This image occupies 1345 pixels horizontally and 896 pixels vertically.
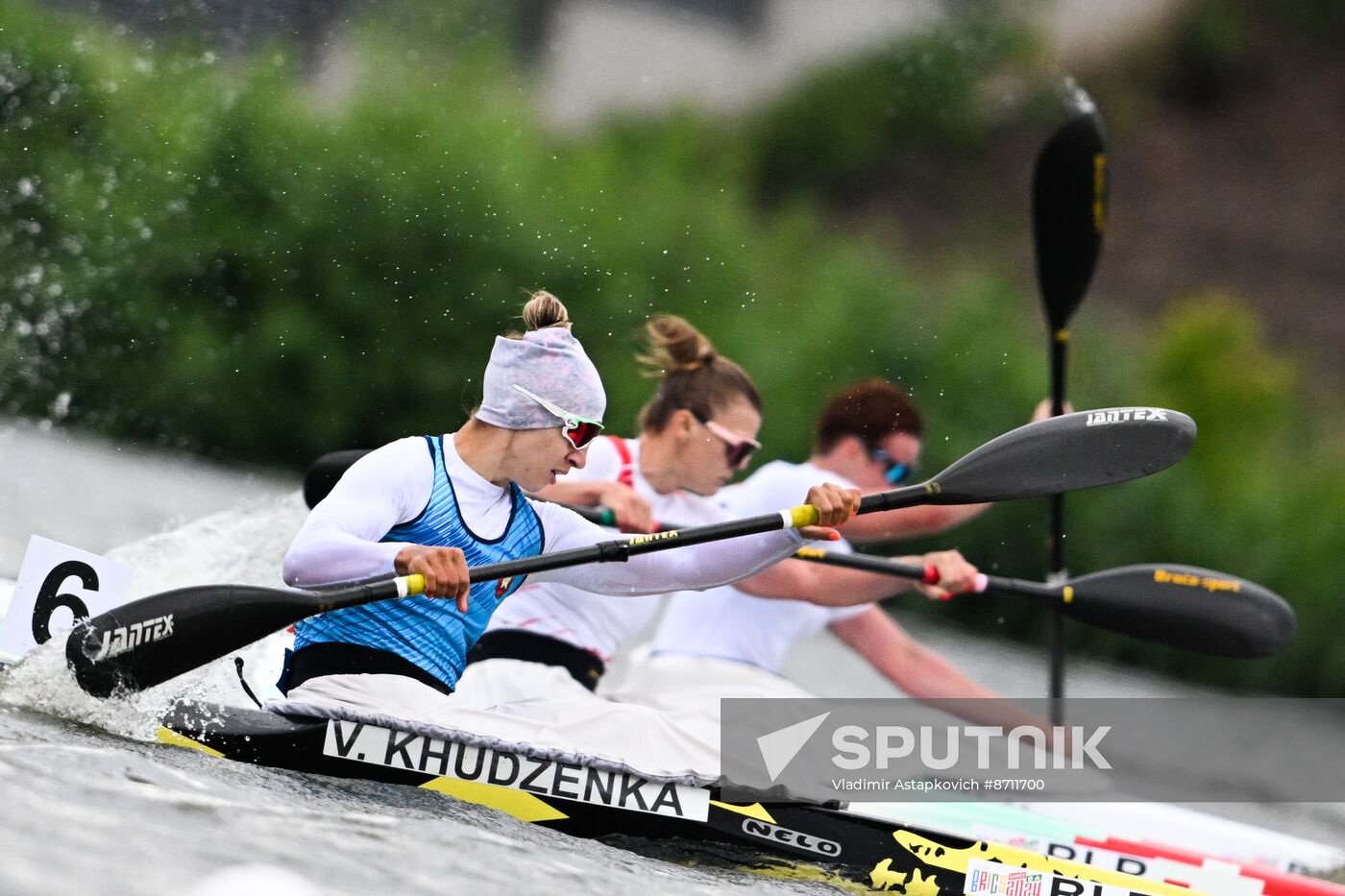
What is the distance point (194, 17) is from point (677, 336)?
3.85 metres

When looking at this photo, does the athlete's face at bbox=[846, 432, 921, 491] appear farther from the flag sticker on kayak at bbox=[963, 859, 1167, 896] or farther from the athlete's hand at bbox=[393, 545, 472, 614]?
the athlete's hand at bbox=[393, 545, 472, 614]

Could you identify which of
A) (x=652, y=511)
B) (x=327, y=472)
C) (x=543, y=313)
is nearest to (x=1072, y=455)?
(x=652, y=511)

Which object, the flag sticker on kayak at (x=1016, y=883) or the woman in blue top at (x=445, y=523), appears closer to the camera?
the woman in blue top at (x=445, y=523)

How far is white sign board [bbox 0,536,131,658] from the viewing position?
3387mm

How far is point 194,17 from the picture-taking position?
6836mm

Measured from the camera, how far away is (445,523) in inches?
120

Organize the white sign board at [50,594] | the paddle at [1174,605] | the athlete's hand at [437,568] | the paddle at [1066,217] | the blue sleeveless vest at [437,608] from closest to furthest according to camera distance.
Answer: the athlete's hand at [437,568], the blue sleeveless vest at [437,608], the white sign board at [50,594], the paddle at [1174,605], the paddle at [1066,217]

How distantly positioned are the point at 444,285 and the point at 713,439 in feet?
5.20

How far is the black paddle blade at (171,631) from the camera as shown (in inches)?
117

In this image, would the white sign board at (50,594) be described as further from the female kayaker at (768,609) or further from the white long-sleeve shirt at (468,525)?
the female kayaker at (768,609)

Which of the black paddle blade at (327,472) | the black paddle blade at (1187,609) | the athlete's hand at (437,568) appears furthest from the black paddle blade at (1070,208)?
the athlete's hand at (437,568)

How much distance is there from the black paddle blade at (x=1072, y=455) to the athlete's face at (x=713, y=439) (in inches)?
21.6

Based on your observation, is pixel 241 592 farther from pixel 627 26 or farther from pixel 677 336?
pixel 627 26

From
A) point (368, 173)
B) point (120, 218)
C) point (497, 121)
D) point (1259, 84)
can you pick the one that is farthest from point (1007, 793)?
point (1259, 84)
